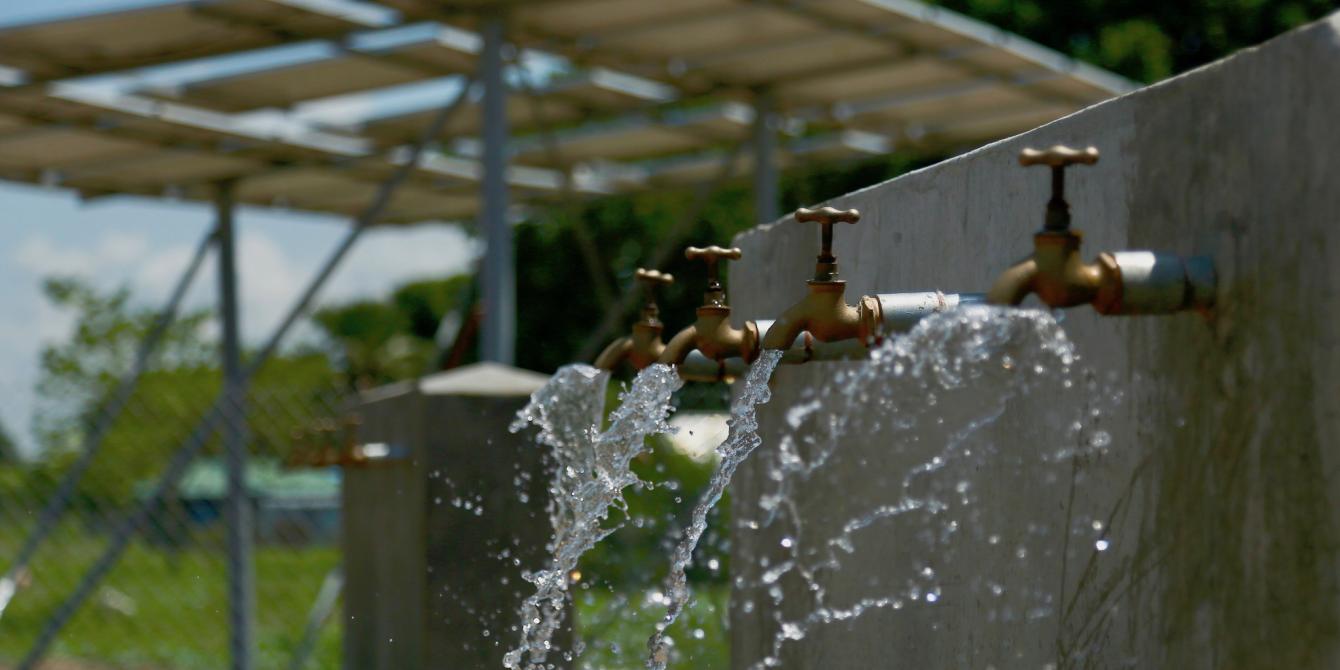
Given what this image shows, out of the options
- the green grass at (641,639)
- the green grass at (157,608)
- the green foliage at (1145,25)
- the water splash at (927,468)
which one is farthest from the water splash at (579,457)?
the green foliage at (1145,25)

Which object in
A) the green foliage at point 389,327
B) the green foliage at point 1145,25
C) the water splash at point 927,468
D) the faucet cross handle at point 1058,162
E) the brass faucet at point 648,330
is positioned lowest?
the green foliage at point 389,327

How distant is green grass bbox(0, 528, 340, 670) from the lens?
934cm

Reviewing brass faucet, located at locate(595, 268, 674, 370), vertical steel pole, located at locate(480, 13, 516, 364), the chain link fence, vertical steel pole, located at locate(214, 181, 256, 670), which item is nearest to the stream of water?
brass faucet, located at locate(595, 268, 674, 370)

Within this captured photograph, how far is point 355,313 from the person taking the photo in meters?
48.6

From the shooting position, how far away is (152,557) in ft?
35.3

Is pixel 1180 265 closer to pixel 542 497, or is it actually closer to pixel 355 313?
pixel 542 497

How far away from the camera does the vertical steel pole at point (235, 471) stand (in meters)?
7.56

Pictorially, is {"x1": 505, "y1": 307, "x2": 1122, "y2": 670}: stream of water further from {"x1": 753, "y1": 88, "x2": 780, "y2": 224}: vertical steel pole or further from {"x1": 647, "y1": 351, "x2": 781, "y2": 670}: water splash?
{"x1": 753, "y1": 88, "x2": 780, "y2": 224}: vertical steel pole

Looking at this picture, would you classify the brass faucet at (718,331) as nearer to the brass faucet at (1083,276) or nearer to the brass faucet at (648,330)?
the brass faucet at (648,330)

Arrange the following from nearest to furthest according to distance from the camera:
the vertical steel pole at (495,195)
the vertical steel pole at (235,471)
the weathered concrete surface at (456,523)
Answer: the weathered concrete surface at (456,523)
the vertical steel pole at (495,195)
the vertical steel pole at (235,471)

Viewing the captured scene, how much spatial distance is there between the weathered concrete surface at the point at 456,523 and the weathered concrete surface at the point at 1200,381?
1707 mm

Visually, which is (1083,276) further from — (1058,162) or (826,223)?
(826,223)

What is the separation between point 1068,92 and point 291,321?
3.81 metres

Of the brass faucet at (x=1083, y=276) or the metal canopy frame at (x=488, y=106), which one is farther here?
the metal canopy frame at (x=488, y=106)
